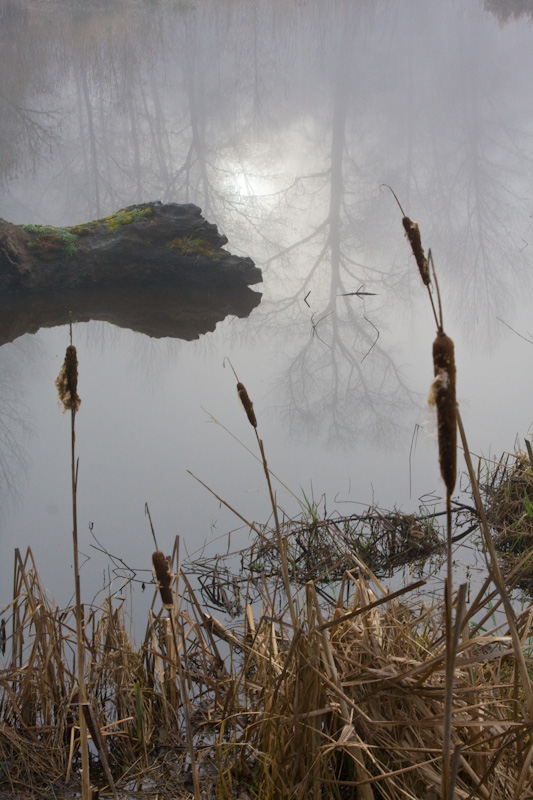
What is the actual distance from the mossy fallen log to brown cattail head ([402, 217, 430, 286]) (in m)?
6.18

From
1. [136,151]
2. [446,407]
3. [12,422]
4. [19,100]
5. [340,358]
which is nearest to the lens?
[446,407]

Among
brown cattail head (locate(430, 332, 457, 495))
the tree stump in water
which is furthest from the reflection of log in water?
brown cattail head (locate(430, 332, 457, 495))

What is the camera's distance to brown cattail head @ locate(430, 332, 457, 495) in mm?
626

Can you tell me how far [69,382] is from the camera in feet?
2.84

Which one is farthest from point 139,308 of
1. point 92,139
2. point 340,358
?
point 92,139

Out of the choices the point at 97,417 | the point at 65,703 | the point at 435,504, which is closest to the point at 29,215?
the point at 97,417

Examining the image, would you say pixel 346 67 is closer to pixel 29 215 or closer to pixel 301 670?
pixel 29 215

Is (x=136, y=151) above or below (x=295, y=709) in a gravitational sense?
above

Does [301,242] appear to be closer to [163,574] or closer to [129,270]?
[129,270]

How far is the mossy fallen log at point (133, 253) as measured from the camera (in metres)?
6.73

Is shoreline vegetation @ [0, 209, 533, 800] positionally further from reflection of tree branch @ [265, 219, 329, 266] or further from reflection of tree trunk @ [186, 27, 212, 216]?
reflection of tree trunk @ [186, 27, 212, 216]

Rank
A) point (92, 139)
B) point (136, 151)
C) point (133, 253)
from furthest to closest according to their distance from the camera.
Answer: point (92, 139), point (136, 151), point (133, 253)

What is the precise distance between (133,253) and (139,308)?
0.78 meters

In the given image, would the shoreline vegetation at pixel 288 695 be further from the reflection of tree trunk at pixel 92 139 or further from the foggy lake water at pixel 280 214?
the reflection of tree trunk at pixel 92 139
